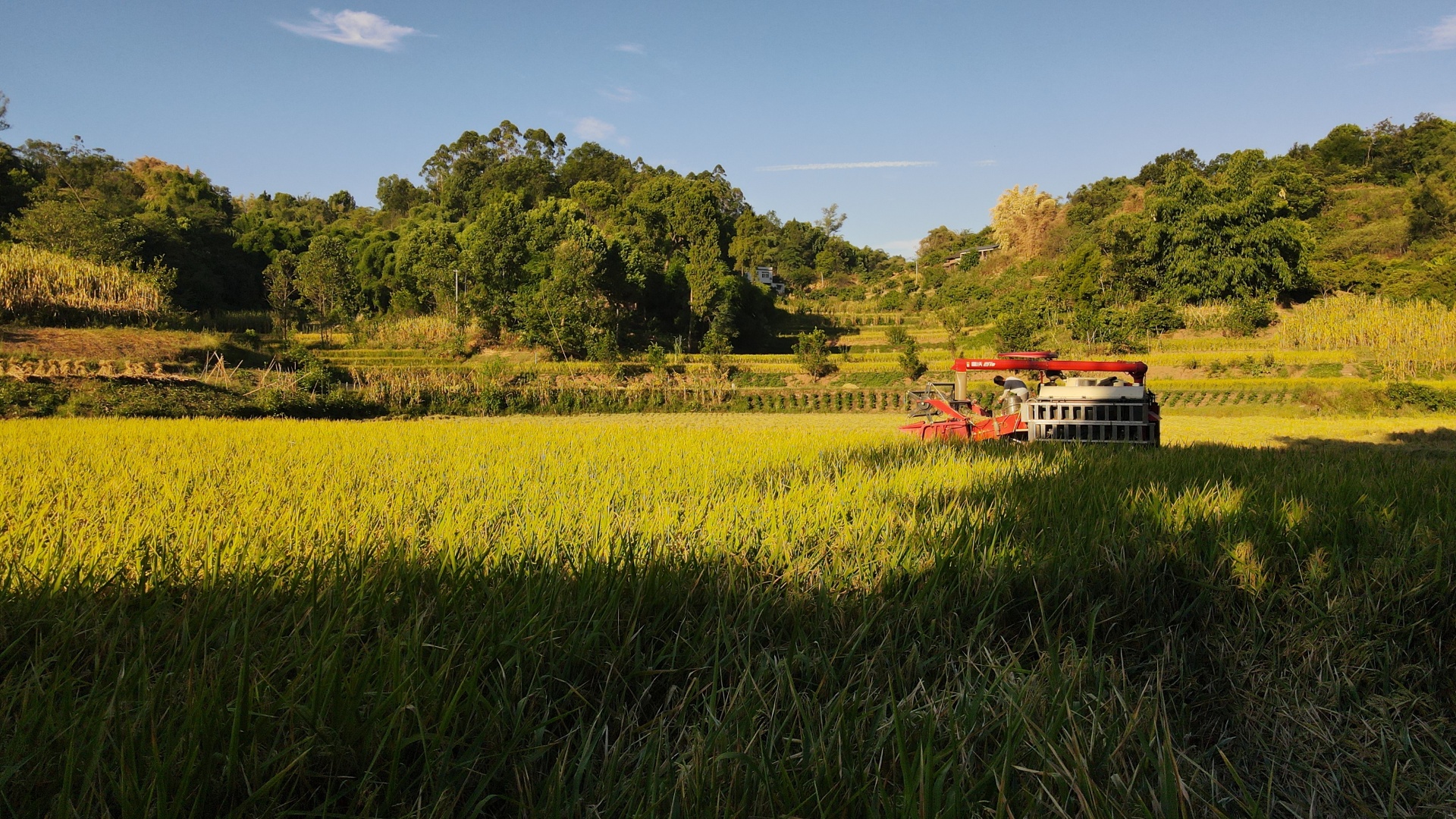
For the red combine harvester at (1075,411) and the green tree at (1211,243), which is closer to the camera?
the red combine harvester at (1075,411)

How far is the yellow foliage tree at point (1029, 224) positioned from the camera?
44656 mm

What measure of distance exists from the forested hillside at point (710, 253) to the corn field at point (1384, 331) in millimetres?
1636

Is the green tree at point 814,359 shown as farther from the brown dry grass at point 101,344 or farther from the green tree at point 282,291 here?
the green tree at point 282,291

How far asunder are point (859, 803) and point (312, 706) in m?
0.70

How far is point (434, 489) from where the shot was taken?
2.98 metres

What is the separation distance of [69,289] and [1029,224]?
47677mm

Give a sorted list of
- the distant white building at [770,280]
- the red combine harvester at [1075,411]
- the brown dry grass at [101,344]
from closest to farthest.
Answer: the red combine harvester at [1075,411] < the brown dry grass at [101,344] < the distant white building at [770,280]

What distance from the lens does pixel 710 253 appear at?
31.9 m

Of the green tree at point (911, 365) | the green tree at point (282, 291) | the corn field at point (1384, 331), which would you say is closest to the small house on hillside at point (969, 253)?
the corn field at point (1384, 331)

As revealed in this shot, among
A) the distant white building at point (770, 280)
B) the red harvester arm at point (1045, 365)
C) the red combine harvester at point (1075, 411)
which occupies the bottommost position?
the red combine harvester at point (1075, 411)

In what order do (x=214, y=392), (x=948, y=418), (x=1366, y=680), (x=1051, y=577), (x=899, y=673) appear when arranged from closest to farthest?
(x=899, y=673), (x=1366, y=680), (x=1051, y=577), (x=948, y=418), (x=214, y=392)

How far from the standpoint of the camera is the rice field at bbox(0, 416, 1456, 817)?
2.68ft

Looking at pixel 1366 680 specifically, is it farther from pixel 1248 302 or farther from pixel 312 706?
pixel 1248 302

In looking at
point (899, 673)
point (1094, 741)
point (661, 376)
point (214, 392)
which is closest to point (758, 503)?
point (899, 673)
